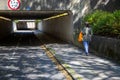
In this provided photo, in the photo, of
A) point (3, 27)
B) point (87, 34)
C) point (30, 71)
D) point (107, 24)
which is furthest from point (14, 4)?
point (3, 27)

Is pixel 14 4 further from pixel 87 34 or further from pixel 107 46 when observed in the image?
pixel 107 46

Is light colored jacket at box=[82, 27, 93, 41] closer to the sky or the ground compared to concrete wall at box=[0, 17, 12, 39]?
closer to the sky

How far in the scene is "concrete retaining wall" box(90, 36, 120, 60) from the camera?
15.6 meters

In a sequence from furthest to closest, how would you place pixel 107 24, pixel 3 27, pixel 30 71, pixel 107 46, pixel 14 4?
pixel 3 27, pixel 14 4, pixel 107 24, pixel 107 46, pixel 30 71

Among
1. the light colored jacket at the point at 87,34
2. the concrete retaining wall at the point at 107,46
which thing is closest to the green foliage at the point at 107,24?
the concrete retaining wall at the point at 107,46

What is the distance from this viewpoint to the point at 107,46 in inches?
674

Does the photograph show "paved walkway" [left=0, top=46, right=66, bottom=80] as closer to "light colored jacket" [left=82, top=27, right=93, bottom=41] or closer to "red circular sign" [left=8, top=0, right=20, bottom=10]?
"light colored jacket" [left=82, top=27, right=93, bottom=41]

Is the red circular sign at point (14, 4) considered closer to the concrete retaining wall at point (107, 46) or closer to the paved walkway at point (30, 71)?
the concrete retaining wall at point (107, 46)

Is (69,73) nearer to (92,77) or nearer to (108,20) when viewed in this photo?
(92,77)

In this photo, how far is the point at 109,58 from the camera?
1645cm

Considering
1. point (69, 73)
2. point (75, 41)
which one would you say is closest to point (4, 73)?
point (69, 73)

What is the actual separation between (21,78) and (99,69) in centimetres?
318

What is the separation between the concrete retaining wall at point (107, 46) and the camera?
1564cm

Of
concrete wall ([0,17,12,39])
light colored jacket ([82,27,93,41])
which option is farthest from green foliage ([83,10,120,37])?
concrete wall ([0,17,12,39])
